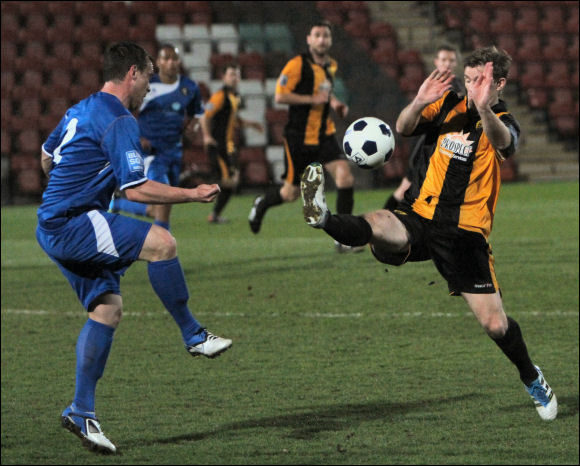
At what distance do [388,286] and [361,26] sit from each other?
11.8 m

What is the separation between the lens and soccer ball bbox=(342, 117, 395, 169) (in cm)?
346

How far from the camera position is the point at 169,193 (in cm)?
344

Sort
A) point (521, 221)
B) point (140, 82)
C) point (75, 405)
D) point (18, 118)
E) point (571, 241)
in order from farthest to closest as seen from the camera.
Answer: point (18, 118)
point (521, 221)
point (571, 241)
point (75, 405)
point (140, 82)

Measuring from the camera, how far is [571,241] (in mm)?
14969

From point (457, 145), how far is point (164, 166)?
253 inches

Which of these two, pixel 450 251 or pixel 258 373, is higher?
pixel 450 251

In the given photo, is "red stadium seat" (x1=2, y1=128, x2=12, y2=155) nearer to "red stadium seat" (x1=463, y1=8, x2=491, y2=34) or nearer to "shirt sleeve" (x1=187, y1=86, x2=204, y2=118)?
"red stadium seat" (x1=463, y1=8, x2=491, y2=34)

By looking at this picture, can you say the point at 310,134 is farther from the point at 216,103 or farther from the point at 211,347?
the point at 211,347

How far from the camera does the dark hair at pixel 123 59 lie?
3.32m

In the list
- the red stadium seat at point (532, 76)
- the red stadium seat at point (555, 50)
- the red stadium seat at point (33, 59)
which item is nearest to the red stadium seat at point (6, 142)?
the red stadium seat at point (33, 59)

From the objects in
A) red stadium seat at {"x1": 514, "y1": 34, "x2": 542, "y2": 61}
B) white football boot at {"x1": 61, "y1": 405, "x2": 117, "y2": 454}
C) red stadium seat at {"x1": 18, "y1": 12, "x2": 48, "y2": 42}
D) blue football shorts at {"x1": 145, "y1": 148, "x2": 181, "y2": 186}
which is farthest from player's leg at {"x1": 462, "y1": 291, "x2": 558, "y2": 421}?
red stadium seat at {"x1": 514, "y1": 34, "x2": 542, "y2": 61}

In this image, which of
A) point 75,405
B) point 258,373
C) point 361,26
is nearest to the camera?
point 75,405

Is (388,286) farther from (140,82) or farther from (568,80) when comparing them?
(568,80)

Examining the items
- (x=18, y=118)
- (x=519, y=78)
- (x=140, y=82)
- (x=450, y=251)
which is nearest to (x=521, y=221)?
(x=519, y=78)
